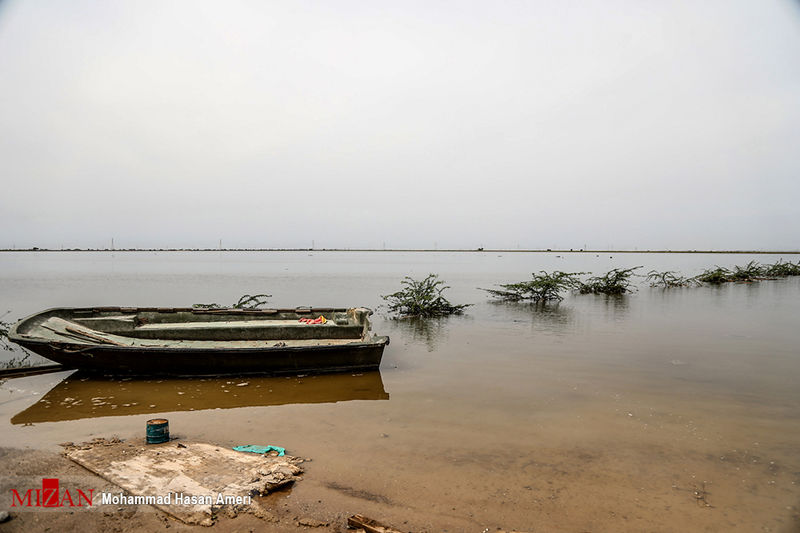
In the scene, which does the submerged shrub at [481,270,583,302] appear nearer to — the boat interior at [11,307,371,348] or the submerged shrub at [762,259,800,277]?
the boat interior at [11,307,371,348]

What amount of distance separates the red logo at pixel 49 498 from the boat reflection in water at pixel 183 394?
2.98 m

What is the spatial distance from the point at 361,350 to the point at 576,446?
15.7 ft

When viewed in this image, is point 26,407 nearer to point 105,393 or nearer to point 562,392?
point 105,393

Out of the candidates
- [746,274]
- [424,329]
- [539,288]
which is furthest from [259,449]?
[746,274]

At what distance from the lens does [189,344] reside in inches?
391

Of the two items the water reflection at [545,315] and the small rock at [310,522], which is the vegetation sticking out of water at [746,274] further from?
the small rock at [310,522]

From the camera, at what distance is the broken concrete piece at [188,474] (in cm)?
427

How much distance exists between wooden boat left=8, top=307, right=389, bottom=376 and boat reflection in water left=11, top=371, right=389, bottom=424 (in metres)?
0.24

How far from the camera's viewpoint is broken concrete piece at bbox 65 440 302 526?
168 inches

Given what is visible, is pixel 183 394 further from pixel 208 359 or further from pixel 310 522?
pixel 310 522

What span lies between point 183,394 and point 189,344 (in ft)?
6.05

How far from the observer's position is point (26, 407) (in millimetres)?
7590

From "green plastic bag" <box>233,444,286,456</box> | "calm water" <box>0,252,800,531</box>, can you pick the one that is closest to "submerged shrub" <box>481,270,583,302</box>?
"calm water" <box>0,252,800,531</box>

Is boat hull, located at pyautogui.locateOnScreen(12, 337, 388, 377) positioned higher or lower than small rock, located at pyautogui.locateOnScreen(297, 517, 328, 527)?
higher
